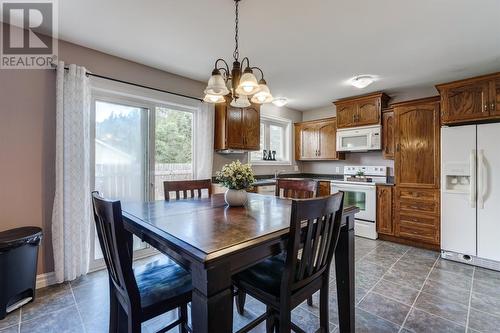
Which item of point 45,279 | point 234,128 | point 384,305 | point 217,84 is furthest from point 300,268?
point 234,128

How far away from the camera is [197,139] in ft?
11.5

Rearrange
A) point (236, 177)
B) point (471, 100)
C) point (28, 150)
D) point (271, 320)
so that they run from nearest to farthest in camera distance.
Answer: point (271, 320) < point (236, 177) < point (28, 150) < point (471, 100)

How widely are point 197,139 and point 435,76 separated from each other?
3.52 m

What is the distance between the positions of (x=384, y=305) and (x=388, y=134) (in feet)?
9.18

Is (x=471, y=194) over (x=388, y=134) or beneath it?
beneath

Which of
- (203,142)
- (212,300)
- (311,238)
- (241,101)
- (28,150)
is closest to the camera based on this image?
(212,300)

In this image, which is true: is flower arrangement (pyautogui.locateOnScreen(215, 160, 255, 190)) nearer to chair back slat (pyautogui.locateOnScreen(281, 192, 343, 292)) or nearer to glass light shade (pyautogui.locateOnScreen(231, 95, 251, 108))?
glass light shade (pyautogui.locateOnScreen(231, 95, 251, 108))

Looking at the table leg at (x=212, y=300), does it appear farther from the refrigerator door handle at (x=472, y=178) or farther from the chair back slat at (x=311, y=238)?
the refrigerator door handle at (x=472, y=178)

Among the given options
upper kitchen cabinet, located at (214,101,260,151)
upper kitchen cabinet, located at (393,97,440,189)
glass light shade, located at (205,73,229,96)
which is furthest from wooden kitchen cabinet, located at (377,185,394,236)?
glass light shade, located at (205,73,229,96)

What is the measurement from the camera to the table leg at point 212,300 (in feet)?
2.89

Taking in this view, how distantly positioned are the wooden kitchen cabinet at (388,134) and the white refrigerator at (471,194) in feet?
2.67

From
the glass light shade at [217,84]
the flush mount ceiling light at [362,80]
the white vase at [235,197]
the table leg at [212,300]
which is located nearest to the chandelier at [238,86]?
the glass light shade at [217,84]

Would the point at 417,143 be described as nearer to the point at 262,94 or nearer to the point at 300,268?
the point at 262,94

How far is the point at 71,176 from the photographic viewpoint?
2.36 metres
